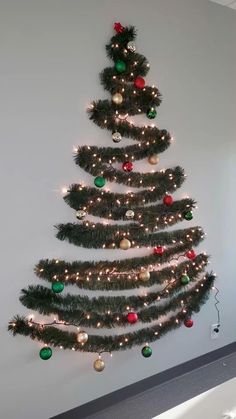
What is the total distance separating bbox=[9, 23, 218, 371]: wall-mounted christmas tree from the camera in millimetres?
1945

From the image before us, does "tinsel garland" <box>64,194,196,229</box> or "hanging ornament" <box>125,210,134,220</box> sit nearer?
"tinsel garland" <box>64,194,196,229</box>

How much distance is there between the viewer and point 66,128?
76.7 inches

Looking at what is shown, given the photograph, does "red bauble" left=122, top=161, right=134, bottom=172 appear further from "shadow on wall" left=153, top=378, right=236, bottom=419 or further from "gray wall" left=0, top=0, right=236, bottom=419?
"shadow on wall" left=153, top=378, right=236, bottom=419

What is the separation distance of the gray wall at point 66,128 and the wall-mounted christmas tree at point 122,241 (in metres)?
0.07

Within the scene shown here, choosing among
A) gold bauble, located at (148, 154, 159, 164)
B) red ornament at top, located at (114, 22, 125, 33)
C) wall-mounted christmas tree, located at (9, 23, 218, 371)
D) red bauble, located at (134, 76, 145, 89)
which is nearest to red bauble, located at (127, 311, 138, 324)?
wall-mounted christmas tree, located at (9, 23, 218, 371)

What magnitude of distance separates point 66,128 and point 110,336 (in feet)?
4.18

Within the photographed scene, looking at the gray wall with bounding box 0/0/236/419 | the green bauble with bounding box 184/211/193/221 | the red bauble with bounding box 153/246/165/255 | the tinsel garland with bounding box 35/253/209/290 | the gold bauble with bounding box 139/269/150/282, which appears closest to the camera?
the gray wall with bounding box 0/0/236/419

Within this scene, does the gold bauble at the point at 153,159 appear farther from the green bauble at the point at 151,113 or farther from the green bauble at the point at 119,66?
the green bauble at the point at 119,66

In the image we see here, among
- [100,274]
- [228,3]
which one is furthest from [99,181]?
[228,3]

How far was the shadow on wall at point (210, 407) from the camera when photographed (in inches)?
51.4

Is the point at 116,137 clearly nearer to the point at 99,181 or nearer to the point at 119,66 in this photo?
the point at 99,181

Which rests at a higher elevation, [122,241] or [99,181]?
[99,181]

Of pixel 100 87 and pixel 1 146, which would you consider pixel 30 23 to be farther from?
pixel 1 146

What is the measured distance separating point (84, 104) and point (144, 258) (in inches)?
39.9
